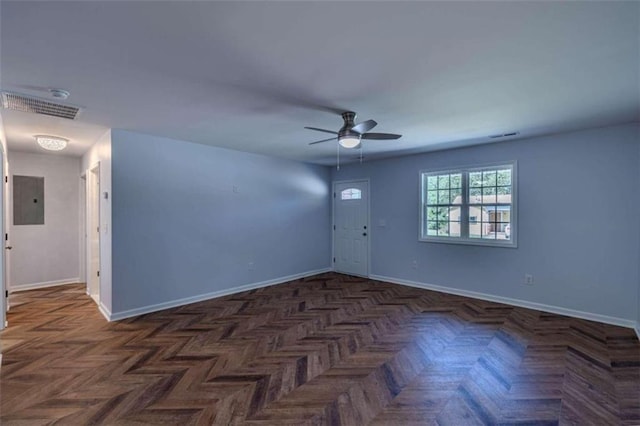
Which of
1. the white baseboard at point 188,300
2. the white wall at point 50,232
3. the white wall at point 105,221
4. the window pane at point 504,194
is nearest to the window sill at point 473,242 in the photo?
the window pane at point 504,194

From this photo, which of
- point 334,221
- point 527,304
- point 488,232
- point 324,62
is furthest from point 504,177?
point 324,62

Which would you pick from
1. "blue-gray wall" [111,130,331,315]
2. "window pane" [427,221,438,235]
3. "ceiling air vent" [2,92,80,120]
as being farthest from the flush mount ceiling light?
"window pane" [427,221,438,235]

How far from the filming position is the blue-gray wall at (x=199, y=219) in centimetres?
402

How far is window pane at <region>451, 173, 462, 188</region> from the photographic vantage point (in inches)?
201

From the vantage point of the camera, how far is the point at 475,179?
4.96 m

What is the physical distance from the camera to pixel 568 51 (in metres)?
2.02

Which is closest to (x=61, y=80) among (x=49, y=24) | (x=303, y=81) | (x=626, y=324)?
(x=49, y=24)

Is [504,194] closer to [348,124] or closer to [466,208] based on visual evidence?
[466,208]

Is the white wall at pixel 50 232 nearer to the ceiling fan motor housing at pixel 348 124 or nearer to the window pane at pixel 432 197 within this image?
the ceiling fan motor housing at pixel 348 124

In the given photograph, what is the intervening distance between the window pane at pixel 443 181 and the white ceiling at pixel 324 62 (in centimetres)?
169

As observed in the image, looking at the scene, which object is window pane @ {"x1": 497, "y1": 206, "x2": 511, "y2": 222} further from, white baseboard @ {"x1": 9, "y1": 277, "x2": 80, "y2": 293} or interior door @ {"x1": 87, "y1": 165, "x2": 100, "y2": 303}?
white baseboard @ {"x1": 9, "y1": 277, "x2": 80, "y2": 293}

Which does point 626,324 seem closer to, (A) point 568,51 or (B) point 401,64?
(A) point 568,51

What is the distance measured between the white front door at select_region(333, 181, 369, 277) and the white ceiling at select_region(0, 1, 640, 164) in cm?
292

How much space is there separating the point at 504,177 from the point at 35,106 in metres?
5.77
